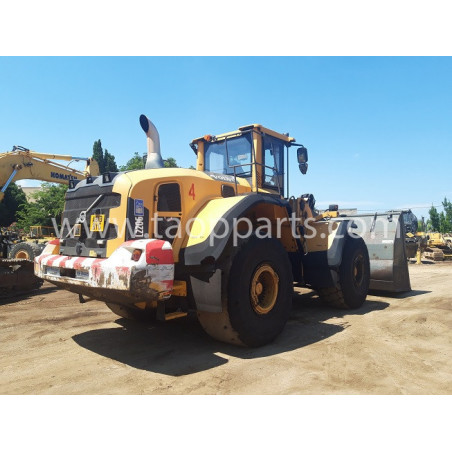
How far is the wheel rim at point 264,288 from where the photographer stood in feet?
14.1

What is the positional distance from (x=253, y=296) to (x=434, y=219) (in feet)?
144

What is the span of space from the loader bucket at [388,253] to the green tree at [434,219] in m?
38.3

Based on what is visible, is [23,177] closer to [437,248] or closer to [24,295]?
[24,295]

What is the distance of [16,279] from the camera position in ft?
27.6

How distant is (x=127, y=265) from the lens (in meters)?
3.33

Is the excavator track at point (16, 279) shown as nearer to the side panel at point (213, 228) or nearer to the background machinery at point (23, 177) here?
the background machinery at point (23, 177)

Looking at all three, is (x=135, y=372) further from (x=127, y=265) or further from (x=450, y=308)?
(x=450, y=308)

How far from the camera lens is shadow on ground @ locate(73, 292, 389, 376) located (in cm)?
376

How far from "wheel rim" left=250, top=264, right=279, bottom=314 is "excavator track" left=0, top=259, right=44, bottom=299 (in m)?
6.40

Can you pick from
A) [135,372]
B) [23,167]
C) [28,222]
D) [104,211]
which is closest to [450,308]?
[135,372]

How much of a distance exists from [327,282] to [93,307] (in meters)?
4.20

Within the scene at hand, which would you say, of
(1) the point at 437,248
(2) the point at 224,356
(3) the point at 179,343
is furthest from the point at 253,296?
(1) the point at 437,248

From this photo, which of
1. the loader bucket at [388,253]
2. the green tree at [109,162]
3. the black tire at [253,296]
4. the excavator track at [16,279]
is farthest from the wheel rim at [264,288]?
the green tree at [109,162]

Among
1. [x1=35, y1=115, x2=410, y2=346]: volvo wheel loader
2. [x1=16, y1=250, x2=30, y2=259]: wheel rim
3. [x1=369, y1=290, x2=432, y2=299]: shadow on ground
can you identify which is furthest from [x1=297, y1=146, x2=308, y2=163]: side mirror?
[x1=16, y1=250, x2=30, y2=259]: wheel rim
